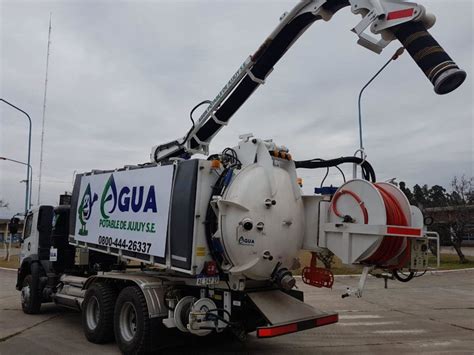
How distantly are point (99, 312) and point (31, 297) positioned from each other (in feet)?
10.8

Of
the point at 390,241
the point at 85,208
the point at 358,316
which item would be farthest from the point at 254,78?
the point at 358,316

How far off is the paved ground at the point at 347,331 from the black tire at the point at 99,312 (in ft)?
0.57

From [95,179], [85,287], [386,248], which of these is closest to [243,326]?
[386,248]

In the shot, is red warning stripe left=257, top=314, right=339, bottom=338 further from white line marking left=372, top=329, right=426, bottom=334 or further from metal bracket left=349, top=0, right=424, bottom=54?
metal bracket left=349, top=0, right=424, bottom=54

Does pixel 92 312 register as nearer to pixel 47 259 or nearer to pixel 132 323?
pixel 132 323

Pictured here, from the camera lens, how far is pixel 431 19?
206 inches

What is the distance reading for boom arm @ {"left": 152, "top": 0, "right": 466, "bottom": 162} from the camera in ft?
15.9

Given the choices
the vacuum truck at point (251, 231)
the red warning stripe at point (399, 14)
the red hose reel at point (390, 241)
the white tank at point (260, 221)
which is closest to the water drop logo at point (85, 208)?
the vacuum truck at point (251, 231)

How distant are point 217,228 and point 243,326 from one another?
5.03ft

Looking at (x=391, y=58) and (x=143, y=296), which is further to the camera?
(x=143, y=296)

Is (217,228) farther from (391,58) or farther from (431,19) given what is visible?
(431,19)

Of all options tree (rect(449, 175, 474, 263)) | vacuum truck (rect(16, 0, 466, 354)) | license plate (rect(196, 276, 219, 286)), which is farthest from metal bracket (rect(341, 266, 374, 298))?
tree (rect(449, 175, 474, 263))

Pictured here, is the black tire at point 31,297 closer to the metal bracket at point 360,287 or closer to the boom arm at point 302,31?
the boom arm at point 302,31

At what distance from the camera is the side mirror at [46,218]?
10.4 metres
